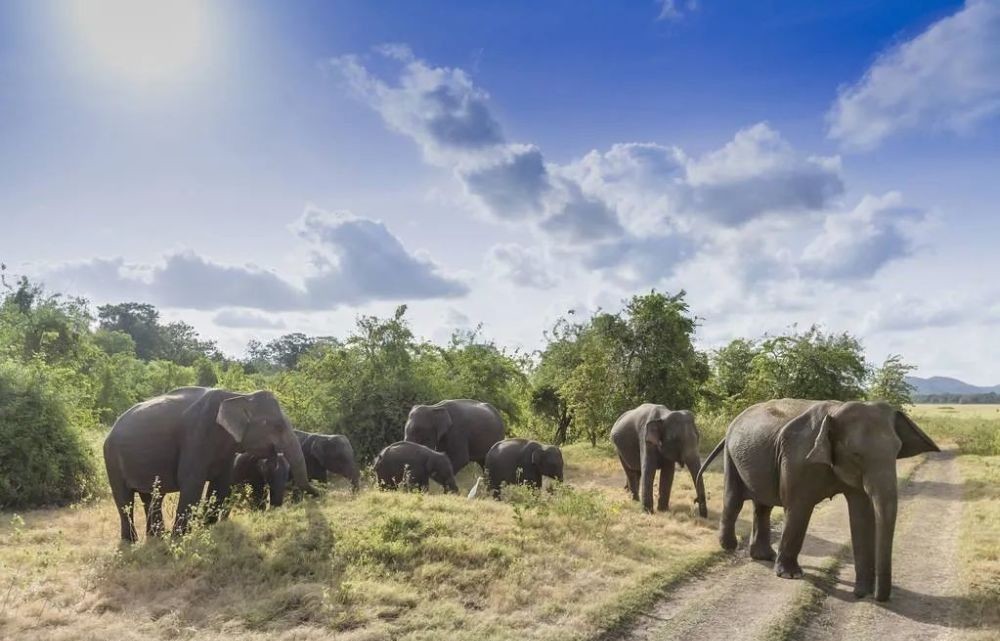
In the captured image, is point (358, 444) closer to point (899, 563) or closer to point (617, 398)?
point (617, 398)

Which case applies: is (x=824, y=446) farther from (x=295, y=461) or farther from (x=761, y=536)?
(x=295, y=461)

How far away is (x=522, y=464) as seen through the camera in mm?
19453

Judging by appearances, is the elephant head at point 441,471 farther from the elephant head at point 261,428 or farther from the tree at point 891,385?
the tree at point 891,385

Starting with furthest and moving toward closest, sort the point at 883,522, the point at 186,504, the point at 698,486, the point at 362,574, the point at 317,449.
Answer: the point at 317,449 → the point at 698,486 → the point at 186,504 → the point at 362,574 → the point at 883,522

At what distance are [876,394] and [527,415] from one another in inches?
911

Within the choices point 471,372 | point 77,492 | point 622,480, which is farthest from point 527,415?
point 77,492

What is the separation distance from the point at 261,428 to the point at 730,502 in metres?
9.25

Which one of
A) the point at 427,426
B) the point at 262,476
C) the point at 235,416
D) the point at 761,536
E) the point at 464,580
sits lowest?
the point at 464,580

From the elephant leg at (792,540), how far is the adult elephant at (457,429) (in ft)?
45.5

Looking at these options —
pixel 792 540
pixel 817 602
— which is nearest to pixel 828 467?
pixel 792 540

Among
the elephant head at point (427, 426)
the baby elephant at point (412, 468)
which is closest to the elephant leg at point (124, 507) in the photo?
the baby elephant at point (412, 468)

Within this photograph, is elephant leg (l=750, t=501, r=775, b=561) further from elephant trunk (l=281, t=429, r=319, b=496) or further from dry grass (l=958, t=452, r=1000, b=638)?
elephant trunk (l=281, t=429, r=319, b=496)

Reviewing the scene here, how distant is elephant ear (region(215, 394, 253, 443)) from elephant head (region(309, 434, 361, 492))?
23.4ft

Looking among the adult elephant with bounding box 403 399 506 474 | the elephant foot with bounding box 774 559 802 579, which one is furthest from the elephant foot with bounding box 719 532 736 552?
the adult elephant with bounding box 403 399 506 474
